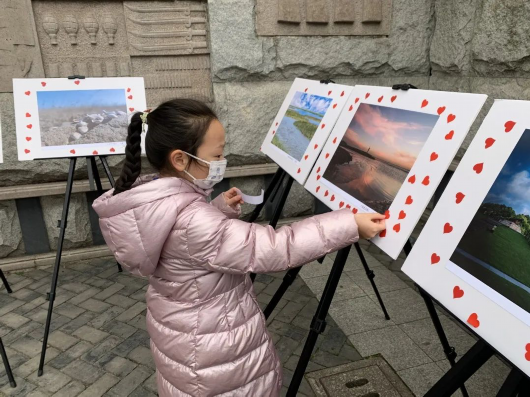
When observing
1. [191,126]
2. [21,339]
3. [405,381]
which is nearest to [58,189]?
[21,339]

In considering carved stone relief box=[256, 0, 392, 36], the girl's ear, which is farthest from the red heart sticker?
carved stone relief box=[256, 0, 392, 36]

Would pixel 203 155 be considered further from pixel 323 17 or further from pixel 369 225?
pixel 323 17

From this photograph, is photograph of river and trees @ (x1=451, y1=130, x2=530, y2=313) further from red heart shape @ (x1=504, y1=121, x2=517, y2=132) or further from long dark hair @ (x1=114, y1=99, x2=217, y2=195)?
long dark hair @ (x1=114, y1=99, x2=217, y2=195)

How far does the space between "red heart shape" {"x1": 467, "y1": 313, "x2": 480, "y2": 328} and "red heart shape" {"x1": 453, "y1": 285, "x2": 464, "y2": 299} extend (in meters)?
0.07

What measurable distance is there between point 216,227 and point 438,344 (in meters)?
2.16

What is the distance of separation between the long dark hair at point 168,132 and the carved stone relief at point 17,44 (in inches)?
113

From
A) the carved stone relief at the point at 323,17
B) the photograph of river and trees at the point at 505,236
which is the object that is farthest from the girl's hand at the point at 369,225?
the carved stone relief at the point at 323,17

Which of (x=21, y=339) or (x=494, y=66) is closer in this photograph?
(x=21, y=339)

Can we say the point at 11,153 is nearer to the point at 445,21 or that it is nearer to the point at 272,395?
the point at 272,395

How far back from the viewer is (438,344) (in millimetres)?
2744

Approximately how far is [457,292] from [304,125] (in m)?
1.55

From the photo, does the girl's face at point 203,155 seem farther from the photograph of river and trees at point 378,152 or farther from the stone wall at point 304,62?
the stone wall at point 304,62

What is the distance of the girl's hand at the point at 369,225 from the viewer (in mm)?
1449

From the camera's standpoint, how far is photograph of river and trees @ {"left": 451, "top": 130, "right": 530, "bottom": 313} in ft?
3.43
